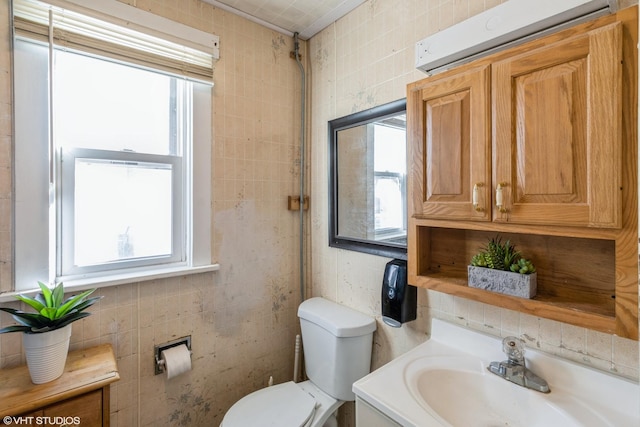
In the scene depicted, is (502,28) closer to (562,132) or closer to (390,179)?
(562,132)

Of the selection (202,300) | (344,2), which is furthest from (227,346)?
(344,2)

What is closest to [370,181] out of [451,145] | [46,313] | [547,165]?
[451,145]

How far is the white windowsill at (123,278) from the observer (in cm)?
113

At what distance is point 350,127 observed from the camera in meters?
1.59

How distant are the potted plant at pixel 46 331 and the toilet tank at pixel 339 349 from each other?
0.96 m

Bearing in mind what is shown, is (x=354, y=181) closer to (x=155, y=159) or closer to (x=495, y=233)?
(x=495, y=233)

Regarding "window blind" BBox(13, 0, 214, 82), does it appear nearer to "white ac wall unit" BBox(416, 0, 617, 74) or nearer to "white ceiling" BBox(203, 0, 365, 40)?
"white ceiling" BBox(203, 0, 365, 40)

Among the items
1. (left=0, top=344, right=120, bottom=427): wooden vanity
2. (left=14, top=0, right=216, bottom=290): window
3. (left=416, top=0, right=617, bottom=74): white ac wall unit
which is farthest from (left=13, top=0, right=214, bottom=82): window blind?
(left=0, top=344, right=120, bottom=427): wooden vanity

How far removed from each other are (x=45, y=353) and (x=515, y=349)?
1.52 meters

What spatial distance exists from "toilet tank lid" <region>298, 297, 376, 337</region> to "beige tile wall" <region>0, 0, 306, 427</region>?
269 mm

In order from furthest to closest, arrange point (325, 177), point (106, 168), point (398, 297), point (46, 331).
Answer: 1. point (325, 177)
2. point (106, 168)
3. point (398, 297)
4. point (46, 331)

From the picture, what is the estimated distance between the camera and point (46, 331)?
985mm

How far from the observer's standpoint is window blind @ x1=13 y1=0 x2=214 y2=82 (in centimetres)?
112

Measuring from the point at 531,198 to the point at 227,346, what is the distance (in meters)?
1.51
